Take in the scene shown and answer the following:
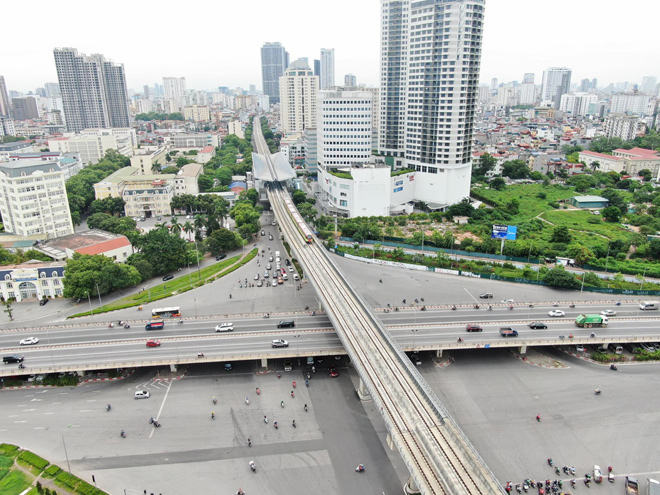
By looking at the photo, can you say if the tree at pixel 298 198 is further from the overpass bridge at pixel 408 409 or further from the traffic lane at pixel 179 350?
the traffic lane at pixel 179 350

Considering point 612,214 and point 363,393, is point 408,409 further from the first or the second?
point 612,214

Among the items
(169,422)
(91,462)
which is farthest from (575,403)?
(91,462)

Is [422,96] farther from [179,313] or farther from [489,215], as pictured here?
[179,313]

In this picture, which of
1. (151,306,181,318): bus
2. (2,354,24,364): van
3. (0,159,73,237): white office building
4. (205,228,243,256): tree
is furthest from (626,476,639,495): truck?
(0,159,73,237): white office building

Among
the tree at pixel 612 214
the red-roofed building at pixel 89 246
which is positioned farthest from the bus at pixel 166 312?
the tree at pixel 612 214

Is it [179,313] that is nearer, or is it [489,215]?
[179,313]

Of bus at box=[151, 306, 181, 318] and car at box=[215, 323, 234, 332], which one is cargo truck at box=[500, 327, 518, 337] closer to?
car at box=[215, 323, 234, 332]
